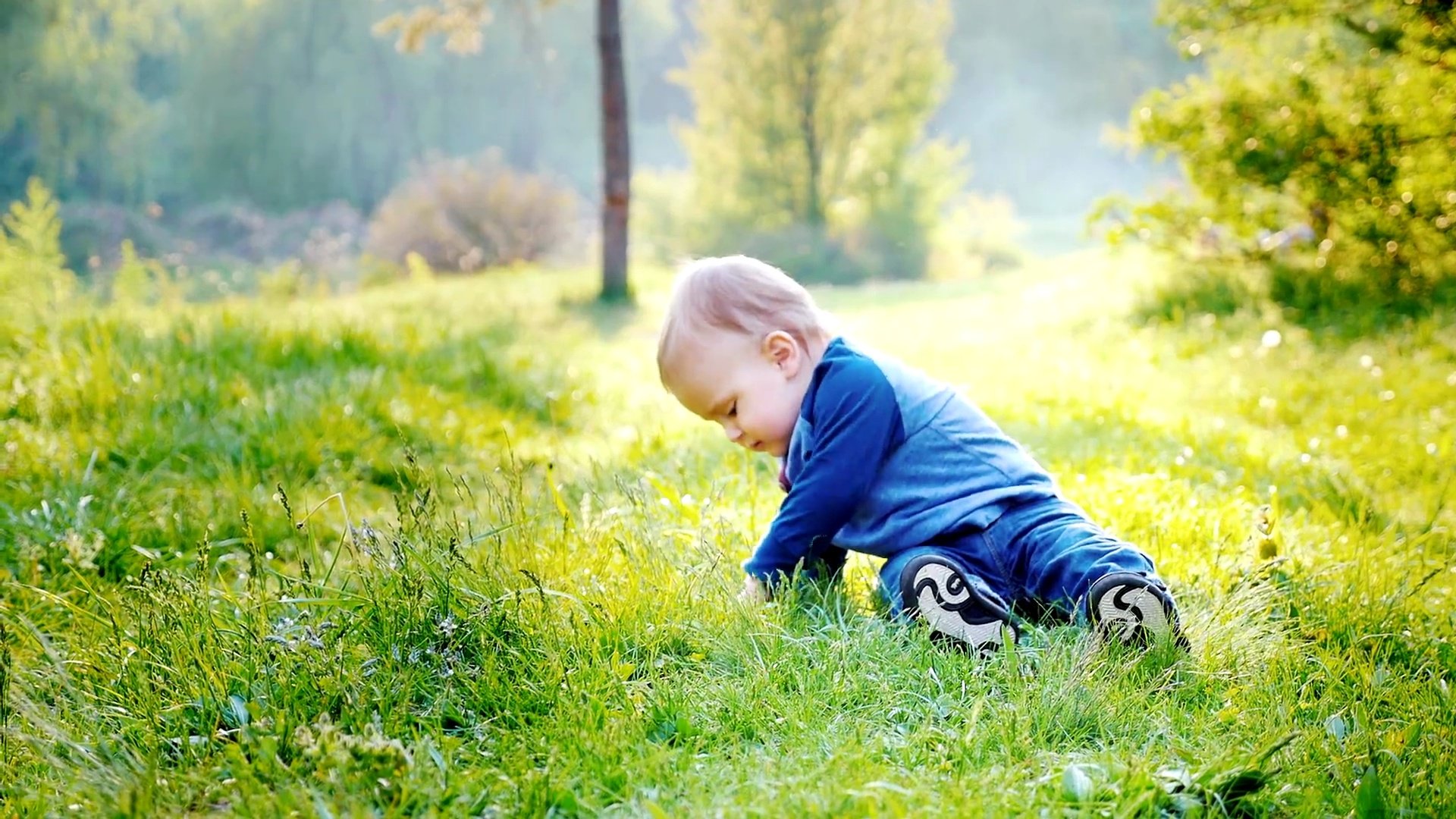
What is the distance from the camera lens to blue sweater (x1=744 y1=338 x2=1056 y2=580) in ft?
8.27

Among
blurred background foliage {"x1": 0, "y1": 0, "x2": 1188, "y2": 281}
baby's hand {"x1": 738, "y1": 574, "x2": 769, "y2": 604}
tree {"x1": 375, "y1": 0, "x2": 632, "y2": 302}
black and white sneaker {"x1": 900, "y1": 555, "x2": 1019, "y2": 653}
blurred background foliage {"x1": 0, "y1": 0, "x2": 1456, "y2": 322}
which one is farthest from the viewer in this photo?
blurred background foliage {"x1": 0, "y1": 0, "x2": 1188, "y2": 281}

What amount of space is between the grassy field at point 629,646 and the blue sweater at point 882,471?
177mm

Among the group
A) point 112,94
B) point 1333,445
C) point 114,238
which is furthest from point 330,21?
point 1333,445

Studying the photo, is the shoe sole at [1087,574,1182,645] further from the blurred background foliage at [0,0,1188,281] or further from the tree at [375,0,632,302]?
the blurred background foliage at [0,0,1188,281]

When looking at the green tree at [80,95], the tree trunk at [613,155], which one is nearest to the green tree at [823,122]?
the tree trunk at [613,155]

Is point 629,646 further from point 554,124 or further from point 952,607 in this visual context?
point 554,124

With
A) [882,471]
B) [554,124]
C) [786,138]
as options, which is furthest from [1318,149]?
[554,124]

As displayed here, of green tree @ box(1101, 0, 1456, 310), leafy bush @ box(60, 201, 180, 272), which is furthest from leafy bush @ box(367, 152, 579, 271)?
green tree @ box(1101, 0, 1456, 310)

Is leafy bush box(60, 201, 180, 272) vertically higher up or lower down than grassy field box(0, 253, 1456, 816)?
lower down

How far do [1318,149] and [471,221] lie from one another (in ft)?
53.9

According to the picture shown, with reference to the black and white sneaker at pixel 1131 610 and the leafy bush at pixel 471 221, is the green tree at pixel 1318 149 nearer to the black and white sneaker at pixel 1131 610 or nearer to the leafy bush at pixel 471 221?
the black and white sneaker at pixel 1131 610

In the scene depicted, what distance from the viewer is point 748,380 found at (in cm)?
270

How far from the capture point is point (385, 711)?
188 cm

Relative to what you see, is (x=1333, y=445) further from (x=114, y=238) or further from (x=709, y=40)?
(x=114, y=238)
